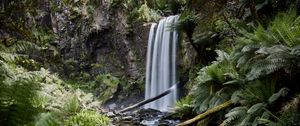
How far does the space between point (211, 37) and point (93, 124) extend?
4.23 metres

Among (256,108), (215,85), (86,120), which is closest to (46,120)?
(256,108)

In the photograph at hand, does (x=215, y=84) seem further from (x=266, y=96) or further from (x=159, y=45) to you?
(x=159, y=45)

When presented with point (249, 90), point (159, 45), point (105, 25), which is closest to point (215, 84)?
point (249, 90)

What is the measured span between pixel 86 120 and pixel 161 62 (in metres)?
7.48

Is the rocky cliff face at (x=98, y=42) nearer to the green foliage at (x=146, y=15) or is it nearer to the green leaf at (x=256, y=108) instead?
the green foliage at (x=146, y=15)

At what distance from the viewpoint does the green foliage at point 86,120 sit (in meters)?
8.92

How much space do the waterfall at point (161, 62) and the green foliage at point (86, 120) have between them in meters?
5.25

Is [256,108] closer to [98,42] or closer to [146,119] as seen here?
[146,119]

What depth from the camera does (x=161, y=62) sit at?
16.3 meters

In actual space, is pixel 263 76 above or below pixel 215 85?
below

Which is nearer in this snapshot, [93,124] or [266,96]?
[266,96]

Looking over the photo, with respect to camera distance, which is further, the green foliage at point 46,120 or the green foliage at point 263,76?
the green foliage at point 263,76

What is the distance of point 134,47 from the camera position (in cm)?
1825

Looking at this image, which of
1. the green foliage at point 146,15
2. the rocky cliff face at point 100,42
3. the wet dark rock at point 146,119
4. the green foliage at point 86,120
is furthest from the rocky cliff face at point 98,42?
the green foliage at point 86,120
